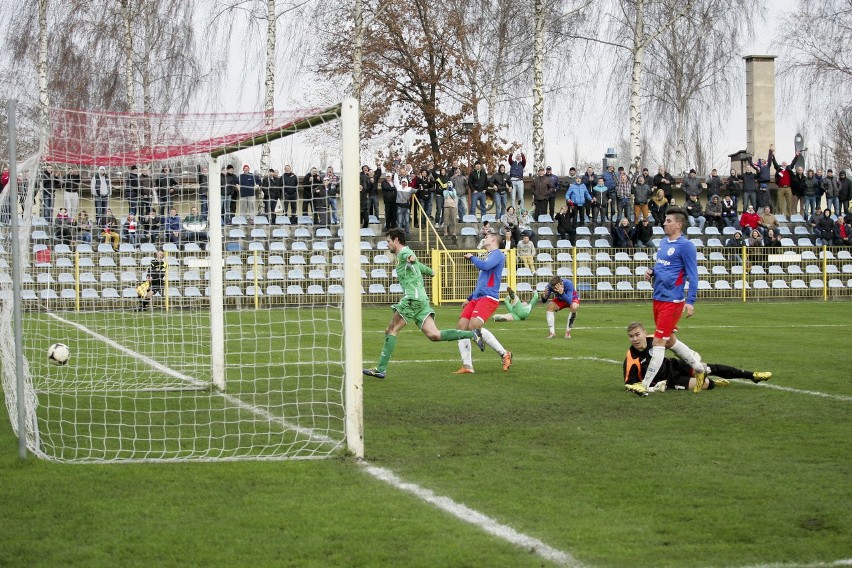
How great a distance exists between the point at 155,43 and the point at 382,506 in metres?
38.1

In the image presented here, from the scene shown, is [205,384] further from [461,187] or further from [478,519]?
[461,187]

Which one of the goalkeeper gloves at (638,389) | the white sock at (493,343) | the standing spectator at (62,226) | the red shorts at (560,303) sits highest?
the standing spectator at (62,226)

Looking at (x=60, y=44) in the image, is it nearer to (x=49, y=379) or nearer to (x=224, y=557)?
(x=49, y=379)

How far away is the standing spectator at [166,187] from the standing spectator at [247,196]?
1.46 meters

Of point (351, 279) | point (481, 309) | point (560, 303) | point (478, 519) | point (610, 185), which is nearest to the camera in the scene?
point (478, 519)

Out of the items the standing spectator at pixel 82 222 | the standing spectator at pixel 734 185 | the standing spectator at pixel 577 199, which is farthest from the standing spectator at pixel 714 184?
the standing spectator at pixel 82 222

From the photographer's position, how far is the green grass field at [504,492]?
5.25 meters

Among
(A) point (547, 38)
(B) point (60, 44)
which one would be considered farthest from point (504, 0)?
(B) point (60, 44)

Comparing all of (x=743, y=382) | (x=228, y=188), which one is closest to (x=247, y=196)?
(x=228, y=188)

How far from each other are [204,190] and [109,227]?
13.1 ft

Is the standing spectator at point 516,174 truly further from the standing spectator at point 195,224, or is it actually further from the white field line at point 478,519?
the white field line at point 478,519

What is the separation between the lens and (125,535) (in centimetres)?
560

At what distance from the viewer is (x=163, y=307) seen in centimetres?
1808

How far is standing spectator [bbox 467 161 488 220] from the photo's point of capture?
31.1 meters
